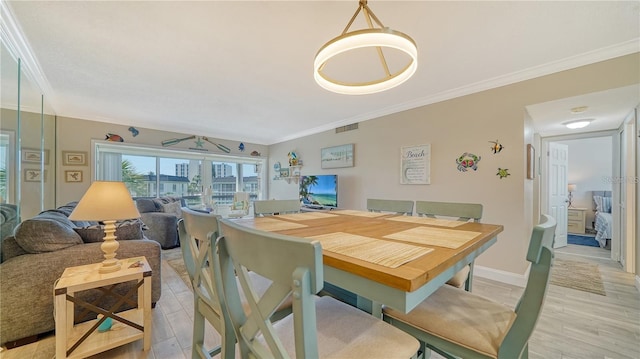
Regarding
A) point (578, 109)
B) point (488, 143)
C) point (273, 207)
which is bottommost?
point (273, 207)

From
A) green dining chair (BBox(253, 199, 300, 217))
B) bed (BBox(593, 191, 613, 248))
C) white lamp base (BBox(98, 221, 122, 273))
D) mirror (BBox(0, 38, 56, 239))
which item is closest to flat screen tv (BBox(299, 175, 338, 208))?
green dining chair (BBox(253, 199, 300, 217))

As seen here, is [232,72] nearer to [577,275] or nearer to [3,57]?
[3,57]

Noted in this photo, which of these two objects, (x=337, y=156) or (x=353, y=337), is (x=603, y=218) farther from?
(x=353, y=337)

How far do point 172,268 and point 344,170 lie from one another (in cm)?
315

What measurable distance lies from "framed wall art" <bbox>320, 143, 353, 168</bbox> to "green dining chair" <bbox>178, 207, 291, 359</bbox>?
11.1 feet

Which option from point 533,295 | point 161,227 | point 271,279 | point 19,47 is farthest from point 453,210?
point 161,227

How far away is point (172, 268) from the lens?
3178 mm

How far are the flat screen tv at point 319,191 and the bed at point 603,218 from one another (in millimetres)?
4564

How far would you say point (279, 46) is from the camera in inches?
85.0

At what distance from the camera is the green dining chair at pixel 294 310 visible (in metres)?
0.54

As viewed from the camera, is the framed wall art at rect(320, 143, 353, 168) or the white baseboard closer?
the white baseboard

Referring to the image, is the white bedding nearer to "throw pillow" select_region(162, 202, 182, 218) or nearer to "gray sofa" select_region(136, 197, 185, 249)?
"gray sofa" select_region(136, 197, 185, 249)

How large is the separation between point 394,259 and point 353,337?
0.34 m

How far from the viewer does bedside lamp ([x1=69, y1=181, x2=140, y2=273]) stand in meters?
1.59
